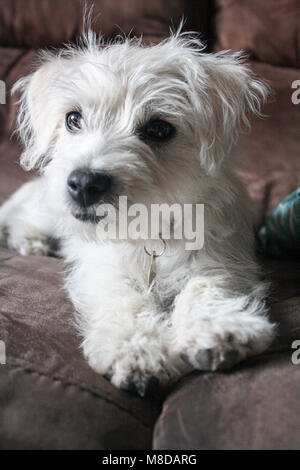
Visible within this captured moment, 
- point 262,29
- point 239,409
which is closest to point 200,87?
point 239,409

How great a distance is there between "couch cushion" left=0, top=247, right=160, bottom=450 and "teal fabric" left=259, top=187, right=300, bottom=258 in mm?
996

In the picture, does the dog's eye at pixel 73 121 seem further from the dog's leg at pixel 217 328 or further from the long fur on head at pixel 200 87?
the dog's leg at pixel 217 328

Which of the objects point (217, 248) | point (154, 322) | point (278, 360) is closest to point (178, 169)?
point (217, 248)

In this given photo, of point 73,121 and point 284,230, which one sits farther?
point 284,230

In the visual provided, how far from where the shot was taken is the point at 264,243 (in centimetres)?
207

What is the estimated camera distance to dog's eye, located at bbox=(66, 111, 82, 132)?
1625mm

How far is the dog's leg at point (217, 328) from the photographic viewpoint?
1139mm

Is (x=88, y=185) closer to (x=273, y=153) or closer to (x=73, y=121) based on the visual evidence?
(x=73, y=121)

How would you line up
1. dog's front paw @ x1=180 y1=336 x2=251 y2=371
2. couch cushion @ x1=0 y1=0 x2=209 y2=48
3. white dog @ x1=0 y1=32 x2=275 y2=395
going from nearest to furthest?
dog's front paw @ x1=180 y1=336 x2=251 y2=371 → white dog @ x1=0 y1=32 x2=275 y2=395 → couch cushion @ x1=0 y1=0 x2=209 y2=48

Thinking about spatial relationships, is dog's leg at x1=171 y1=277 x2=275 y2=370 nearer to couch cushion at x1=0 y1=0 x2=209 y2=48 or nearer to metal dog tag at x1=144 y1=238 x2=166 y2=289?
metal dog tag at x1=144 y1=238 x2=166 y2=289

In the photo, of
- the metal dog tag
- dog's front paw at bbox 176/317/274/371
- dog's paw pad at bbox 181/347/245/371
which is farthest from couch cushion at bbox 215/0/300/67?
dog's paw pad at bbox 181/347/245/371

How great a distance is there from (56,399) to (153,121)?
2.99 feet

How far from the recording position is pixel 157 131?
4.93 ft

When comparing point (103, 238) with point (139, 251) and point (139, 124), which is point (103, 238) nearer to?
point (139, 251)
